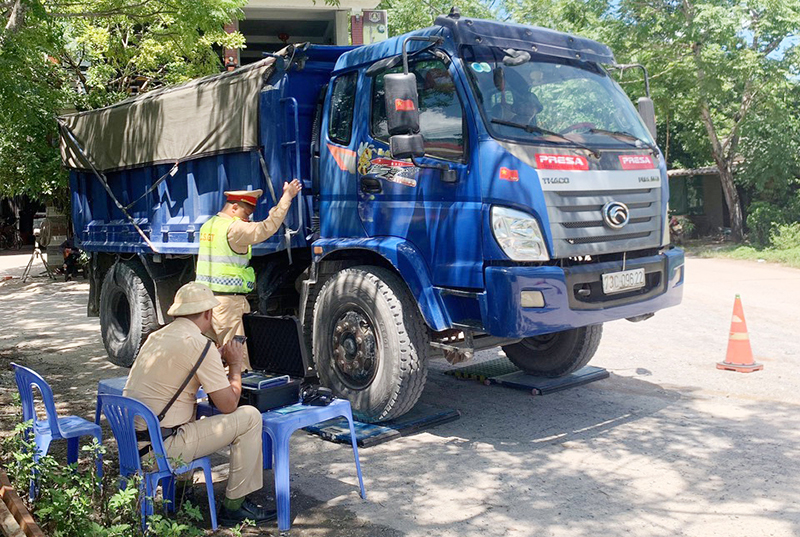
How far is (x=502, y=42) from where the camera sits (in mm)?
5844

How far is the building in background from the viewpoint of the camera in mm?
18891

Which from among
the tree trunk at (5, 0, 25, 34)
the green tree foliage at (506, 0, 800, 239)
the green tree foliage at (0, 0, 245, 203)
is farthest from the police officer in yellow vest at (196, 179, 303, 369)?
the green tree foliage at (506, 0, 800, 239)

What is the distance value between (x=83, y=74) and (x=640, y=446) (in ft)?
45.2

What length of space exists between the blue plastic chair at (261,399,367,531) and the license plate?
2115 mm

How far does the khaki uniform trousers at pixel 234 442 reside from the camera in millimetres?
4277

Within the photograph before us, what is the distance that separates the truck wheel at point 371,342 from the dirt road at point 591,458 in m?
0.38

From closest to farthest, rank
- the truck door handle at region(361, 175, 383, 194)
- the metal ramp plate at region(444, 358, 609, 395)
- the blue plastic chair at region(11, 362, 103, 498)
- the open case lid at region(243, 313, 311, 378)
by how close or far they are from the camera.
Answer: the blue plastic chair at region(11, 362, 103, 498), the open case lid at region(243, 313, 311, 378), the truck door handle at region(361, 175, 383, 194), the metal ramp plate at region(444, 358, 609, 395)

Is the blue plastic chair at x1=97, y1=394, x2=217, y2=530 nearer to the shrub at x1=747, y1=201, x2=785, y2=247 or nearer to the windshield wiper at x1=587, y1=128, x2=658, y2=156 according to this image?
the windshield wiper at x1=587, y1=128, x2=658, y2=156

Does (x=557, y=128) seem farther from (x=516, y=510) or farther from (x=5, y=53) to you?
(x=5, y=53)

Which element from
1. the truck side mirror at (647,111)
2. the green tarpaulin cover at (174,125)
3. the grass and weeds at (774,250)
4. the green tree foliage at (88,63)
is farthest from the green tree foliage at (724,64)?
the green tarpaulin cover at (174,125)

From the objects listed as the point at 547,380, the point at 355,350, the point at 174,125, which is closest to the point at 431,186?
the point at 355,350

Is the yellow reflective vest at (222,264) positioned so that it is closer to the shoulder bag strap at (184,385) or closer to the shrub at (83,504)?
the shrub at (83,504)

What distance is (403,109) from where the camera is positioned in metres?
5.35

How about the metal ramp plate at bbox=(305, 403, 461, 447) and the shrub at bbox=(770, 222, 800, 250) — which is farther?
the shrub at bbox=(770, 222, 800, 250)
